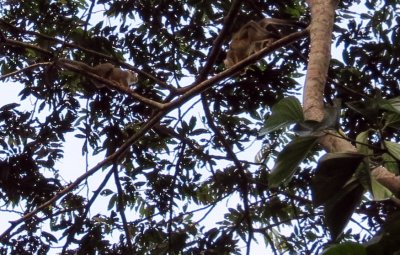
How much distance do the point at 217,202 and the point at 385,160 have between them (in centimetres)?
221

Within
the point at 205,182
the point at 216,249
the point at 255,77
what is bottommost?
the point at 216,249

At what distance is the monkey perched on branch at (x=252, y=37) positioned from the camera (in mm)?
3029

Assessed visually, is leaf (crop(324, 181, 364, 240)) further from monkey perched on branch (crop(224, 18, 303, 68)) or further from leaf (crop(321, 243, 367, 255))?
monkey perched on branch (crop(224, 18, 303, 68))

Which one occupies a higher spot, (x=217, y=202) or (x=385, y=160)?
(x=217, y=202)

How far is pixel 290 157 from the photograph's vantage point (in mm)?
1207

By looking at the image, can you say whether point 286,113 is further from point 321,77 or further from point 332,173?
point 321,77

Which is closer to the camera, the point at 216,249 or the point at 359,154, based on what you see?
the point at 359,154

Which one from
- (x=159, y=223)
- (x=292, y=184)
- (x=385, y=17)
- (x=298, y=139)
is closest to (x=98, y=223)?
(x=159, y=223)

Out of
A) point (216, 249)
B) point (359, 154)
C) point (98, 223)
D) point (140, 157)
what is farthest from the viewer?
point (140, 157)

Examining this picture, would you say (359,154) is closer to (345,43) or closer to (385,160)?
(385,160)

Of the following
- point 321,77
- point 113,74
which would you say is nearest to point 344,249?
point 321,77

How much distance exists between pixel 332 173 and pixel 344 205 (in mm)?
85

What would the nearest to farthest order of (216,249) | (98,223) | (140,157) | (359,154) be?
(359,154) → (216,249) → (98,223) → (140,157)

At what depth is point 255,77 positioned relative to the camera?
3.58 meters
